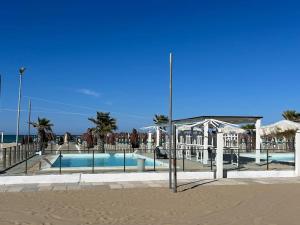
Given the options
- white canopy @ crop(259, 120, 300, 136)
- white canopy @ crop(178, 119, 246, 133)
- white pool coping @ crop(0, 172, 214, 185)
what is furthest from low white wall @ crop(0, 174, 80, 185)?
white canopy @ crop(259, 120, 300, 136)

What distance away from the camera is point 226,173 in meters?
19.2

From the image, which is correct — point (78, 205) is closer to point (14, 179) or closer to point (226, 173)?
point (14, 179)

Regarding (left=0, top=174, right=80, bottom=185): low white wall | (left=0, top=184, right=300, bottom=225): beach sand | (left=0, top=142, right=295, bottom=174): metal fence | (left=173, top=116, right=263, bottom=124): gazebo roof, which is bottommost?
(left=0, top=184, right=300, bottom=225): beach sand

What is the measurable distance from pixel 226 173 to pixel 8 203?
33.8 feet

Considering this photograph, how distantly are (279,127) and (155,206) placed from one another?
12.4 metres

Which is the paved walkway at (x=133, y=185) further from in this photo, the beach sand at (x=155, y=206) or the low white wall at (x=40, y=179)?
the beach sand at (x=155, y=206)

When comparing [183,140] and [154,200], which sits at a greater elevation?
[183,140]

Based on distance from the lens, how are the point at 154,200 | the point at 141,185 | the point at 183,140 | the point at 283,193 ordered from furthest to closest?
the point at 183,140 < the point at 141,185 < the point at 283,193 < the point at 154,200

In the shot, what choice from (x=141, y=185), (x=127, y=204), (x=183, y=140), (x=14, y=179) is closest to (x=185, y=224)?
(x=127, y=204)

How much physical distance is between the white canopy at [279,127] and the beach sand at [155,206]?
649cm

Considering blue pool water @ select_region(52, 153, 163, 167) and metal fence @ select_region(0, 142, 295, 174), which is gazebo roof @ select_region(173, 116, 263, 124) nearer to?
metal fence @ select_region(0, 142, 295, 174)

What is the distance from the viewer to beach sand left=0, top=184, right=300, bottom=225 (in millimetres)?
10211

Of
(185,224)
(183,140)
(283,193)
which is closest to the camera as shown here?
(185,224)

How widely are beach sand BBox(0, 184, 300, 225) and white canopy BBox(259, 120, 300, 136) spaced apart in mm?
6495
